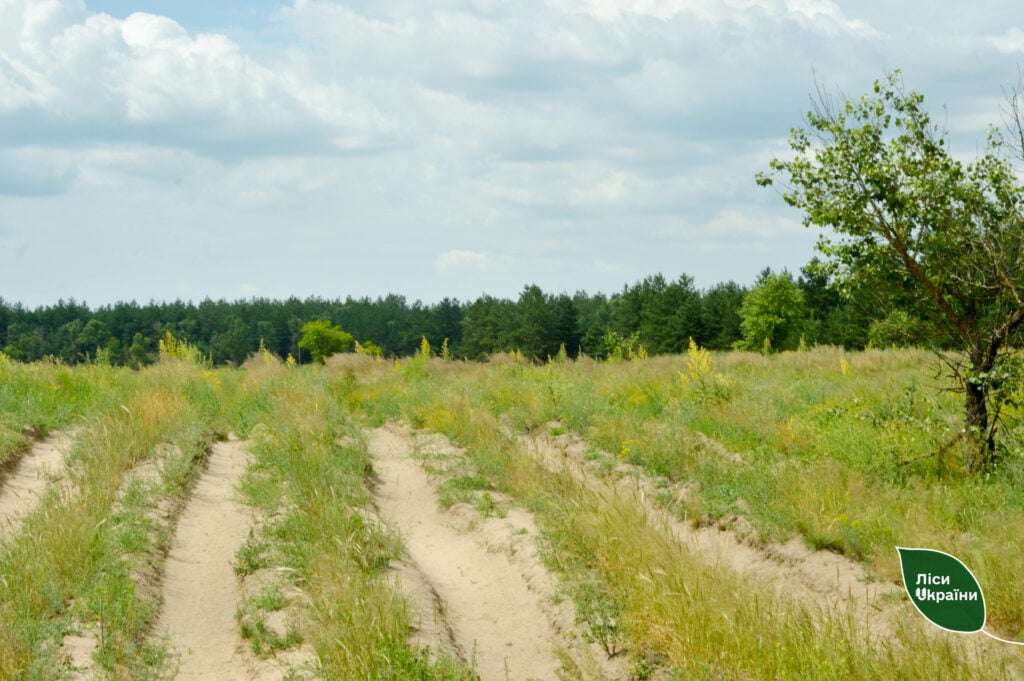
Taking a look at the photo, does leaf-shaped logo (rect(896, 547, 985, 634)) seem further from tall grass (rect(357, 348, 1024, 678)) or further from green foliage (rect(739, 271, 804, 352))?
green foliage (rect(739, 271, 804, 352))

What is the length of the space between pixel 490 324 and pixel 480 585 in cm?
8509

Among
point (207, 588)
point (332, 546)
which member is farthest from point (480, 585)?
point (207, 588)

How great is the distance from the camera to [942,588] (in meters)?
3.59

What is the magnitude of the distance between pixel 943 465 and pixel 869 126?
13.3 ft

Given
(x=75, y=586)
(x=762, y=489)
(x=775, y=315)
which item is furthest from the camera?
(x=775, y=315)

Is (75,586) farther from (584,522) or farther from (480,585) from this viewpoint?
(584,522)

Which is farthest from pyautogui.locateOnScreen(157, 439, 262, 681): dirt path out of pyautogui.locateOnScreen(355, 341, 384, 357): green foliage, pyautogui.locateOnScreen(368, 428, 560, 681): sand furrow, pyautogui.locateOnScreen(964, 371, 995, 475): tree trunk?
pyautogui.locateOnScreen(355, 341, 384, 357): green foliage

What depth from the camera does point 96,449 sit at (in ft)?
39.1

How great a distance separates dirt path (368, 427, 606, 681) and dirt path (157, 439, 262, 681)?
1.60 meters

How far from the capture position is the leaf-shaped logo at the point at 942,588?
3559mm

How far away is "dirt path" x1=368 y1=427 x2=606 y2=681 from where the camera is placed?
6996 mm

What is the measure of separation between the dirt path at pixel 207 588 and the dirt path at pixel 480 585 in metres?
1.60

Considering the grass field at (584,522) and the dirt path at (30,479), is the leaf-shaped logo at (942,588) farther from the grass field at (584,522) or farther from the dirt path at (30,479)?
the dirt path at (30,479)

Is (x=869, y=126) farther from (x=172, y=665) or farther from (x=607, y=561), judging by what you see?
(x=172, y=665)
